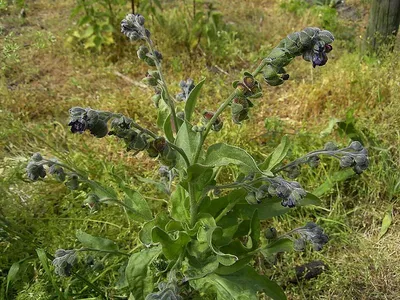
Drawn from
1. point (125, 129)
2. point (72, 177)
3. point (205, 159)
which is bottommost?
point (72, 177)

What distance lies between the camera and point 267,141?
3.34m

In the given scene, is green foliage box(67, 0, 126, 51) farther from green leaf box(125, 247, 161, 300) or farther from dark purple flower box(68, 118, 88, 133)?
dark purple flower box(68, 118, 88, 133)

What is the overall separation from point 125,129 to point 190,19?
362 cm

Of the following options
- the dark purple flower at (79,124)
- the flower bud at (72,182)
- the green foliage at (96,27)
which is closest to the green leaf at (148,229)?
the flower bud at (72,182)

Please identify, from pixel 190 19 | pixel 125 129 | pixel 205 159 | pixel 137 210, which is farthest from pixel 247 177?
pixel 190 19

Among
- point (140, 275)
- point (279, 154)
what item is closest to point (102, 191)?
point (140, 275)

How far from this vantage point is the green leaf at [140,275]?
188 centimetres

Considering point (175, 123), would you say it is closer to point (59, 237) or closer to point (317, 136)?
point (59, 237)

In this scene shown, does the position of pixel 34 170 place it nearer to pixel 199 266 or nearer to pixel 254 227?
pixel 199 266

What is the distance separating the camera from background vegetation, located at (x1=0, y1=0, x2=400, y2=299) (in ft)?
8.18

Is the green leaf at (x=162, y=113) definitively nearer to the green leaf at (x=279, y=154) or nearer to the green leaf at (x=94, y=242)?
the green leaf at (x=279, y=154)

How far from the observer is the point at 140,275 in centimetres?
189

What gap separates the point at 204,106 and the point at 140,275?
6.63 feet

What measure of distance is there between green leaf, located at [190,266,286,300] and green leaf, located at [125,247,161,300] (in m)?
0.19
